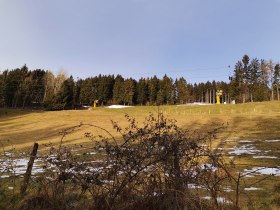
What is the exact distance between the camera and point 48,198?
455cm

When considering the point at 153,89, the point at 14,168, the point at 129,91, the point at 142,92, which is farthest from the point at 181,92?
the point at 14,168

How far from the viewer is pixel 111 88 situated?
111500 mm

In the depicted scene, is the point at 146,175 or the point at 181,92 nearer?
the point at 146,175

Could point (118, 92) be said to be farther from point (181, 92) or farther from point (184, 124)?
point (184, 124)

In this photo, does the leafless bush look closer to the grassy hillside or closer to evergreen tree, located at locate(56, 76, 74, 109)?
the grassy hillside

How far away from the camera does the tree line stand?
82.9 metres

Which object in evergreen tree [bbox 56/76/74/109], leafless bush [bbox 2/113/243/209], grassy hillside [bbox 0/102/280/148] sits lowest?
grassy hillside [bbox 0/102/280/148]

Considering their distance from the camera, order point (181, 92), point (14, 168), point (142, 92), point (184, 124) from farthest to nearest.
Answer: point (181, 92)
point (142, 92)
point (184, 124)
point (14, 168)

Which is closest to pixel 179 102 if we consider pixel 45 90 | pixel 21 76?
pixel 45 90

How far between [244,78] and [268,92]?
9.19 m

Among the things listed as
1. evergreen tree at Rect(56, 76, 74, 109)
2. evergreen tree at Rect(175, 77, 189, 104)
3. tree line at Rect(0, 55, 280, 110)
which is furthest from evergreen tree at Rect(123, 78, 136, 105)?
evergreen tree at Rect(56, 76, 74, 109)

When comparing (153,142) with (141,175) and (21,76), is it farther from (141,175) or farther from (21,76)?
(21,76)

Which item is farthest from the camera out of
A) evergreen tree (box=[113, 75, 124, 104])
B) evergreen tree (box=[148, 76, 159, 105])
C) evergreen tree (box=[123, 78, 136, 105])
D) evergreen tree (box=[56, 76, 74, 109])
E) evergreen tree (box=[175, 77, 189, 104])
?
evergreen tree (box=[175, 77, 189, 104])

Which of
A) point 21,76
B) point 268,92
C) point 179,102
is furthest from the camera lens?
point 179,102
